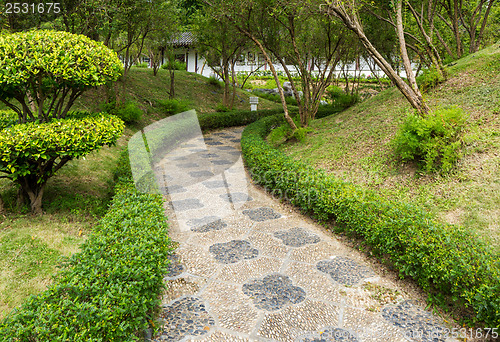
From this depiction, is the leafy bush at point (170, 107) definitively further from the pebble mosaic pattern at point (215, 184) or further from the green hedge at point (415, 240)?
the green hedge at point (415, 240)

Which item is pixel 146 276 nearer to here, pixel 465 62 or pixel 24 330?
pixel 24 330

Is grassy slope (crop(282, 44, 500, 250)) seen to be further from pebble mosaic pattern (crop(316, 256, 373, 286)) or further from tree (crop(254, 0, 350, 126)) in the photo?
pebble mosaic pattern (crop(316, 256, 373, 286))

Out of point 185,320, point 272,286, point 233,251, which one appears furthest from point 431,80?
point 185,320

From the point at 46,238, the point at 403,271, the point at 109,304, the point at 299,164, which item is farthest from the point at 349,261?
the point at 46,238

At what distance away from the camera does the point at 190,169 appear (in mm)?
8562

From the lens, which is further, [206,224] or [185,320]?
[206,224]

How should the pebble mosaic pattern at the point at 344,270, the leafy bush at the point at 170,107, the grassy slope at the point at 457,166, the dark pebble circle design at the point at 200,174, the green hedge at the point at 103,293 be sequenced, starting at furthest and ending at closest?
1. the leafy bush at the point at 170,107
2. the dark pebble circle design at the point at 200,174
3. the grassy slope at the point at 457,166
4. the pebble mosaic pattern at the point at 344,270
5. the green hedge at the point at 103,293

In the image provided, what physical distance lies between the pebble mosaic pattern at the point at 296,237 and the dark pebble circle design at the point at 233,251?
1.78 ft

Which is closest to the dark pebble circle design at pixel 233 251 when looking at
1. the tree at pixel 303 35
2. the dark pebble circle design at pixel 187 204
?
the dark pebble circle design at pixel 187 204

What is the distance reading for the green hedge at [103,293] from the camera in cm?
208

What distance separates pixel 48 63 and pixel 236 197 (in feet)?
12.9

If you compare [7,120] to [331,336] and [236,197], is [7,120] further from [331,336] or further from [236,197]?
[331,336]

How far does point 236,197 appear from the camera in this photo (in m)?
6.70

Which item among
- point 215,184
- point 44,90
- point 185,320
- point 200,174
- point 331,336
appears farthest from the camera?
point 200,174
